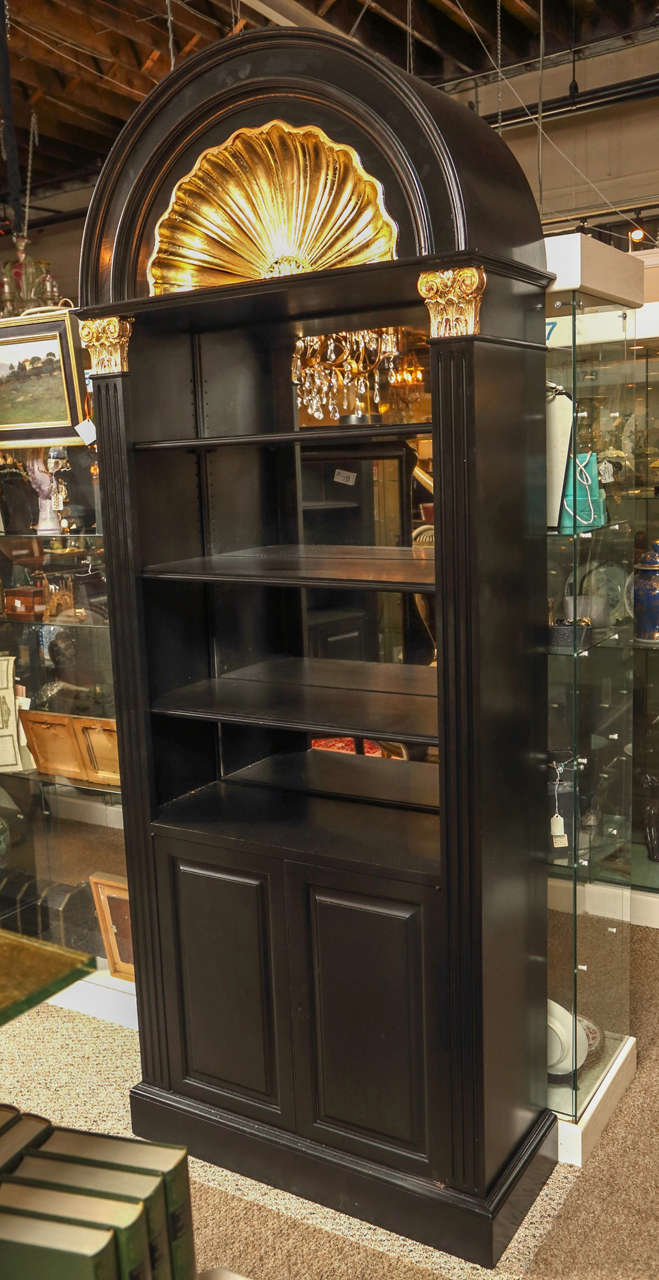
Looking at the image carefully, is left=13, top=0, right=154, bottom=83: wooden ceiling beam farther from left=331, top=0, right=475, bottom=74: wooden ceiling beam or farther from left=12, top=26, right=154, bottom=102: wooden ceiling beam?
left=331, top=0, right=475, bottom=74: wooden ceiling beam

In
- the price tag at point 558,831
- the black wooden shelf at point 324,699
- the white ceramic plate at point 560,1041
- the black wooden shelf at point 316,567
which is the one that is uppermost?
the black wooden shelf at point 316,567

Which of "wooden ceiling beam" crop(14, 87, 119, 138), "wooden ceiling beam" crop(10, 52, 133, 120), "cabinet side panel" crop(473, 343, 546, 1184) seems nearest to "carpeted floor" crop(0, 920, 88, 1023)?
"cabinet side panel" crop(473, 343, 546, 1184)

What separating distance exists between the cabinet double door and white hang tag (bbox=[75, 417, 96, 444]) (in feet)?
3.95

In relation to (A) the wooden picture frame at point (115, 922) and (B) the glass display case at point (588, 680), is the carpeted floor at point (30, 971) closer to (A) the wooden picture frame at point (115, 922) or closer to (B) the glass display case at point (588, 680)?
(A) the wooden picture frame at point (115, 922)

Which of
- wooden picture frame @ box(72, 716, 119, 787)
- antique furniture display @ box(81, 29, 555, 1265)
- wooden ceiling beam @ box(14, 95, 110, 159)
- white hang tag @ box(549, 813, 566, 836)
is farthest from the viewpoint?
wooden ceiling beam @ box(14, 95, 110, 159)

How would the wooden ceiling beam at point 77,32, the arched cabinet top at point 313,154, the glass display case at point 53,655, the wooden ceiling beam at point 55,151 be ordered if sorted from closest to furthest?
the arched cabinet top at point 313,154 → the glass display case at point 53,655 → the wooden ceiling beam at point 77,32 → the wooden ceiling beam at point 55,151

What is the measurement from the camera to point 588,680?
253cm

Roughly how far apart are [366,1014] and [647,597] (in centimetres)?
200

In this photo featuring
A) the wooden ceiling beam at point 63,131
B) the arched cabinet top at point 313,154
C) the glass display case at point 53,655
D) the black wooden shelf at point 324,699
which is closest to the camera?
the arched cabinet top at point 313,154

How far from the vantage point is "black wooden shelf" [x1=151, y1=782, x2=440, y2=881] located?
2.38 m

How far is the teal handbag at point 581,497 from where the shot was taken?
242 centimetres

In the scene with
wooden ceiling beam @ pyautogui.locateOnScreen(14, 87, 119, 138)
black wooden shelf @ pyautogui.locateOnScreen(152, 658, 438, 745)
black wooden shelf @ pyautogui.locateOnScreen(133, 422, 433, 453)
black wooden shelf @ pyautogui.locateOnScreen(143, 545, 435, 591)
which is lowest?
black wooden shelf @ pyautogui.locateOnScreen(152, 658, 438, 745)

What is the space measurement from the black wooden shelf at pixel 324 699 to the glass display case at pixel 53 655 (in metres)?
0.54

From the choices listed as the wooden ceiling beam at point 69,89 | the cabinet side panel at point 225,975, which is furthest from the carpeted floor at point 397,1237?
the wooden ceiling beam at point 69,89
